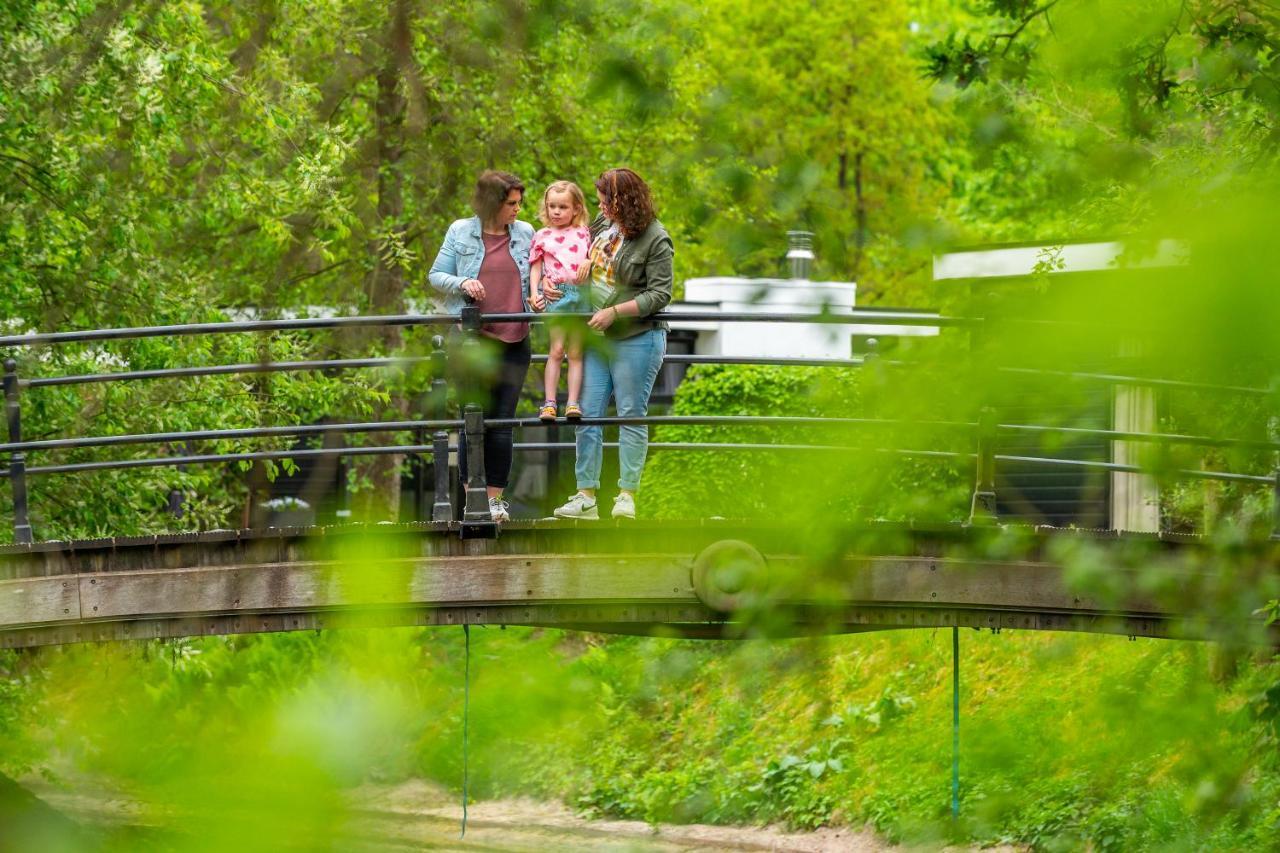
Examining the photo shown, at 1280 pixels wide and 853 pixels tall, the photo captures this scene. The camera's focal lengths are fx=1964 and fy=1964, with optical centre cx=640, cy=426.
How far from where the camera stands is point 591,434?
8.26 m

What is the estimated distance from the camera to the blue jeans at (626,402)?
7777mm

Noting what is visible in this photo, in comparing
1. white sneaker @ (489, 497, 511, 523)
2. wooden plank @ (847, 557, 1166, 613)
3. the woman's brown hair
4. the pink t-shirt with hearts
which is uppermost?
the woman's brown hair

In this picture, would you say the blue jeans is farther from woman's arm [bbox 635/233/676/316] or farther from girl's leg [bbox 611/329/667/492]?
woman's arm [bbox 635/233/676/316]

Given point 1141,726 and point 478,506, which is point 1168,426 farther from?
point 478,506

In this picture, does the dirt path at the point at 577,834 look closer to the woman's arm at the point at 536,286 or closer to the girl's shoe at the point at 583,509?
the girl's shoe at the point at 583,509

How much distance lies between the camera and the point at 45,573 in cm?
818

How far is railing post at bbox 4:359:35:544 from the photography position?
8.45 m

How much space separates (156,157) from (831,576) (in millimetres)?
9185

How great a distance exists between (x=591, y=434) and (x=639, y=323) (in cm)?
180

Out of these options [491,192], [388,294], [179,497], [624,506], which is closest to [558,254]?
[491,192]

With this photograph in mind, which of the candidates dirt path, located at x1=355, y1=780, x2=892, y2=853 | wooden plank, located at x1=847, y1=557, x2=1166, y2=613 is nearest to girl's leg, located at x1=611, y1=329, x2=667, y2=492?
wooden plank, located at x1=847, y1=557, x2=1166, y2=613

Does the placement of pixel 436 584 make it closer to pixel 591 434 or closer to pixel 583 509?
pixel 583 509

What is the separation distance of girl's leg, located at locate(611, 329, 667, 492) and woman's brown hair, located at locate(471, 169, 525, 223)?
0.74 meters

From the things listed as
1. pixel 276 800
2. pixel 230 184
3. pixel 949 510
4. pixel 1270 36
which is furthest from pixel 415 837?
pixel 230 184
